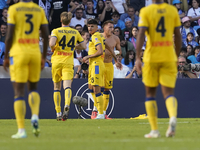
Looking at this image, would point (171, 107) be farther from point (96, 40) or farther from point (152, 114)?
point (96, 40)

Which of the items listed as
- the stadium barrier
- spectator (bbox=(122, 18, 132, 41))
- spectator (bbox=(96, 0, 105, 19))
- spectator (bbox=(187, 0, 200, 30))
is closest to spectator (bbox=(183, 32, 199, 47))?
spectator (bbox=(187, 0, 200, 30))

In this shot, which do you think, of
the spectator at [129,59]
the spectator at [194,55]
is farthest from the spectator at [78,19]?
the spectator at [194,55]

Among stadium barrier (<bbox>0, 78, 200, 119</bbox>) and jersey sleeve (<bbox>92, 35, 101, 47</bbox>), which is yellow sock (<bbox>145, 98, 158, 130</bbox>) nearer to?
jersey sleeve (<bbox>92, 35, 101, 47</bbox>)

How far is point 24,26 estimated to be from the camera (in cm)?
633

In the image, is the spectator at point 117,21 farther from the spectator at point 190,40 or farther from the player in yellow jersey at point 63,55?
the player in yellow jersey at point 63,55

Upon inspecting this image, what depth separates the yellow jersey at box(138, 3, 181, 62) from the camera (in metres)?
6.25

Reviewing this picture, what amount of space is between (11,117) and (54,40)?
12.5 ft

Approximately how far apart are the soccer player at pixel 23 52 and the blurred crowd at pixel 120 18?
8029 mm

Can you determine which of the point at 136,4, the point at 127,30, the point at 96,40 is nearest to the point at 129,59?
the point at 127,30

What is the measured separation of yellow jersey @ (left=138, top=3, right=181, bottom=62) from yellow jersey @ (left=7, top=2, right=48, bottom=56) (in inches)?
62.2

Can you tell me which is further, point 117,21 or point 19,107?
point 117,21

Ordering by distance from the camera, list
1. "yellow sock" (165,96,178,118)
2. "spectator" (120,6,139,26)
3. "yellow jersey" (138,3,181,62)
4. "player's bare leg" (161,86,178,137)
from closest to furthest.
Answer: "player's bare leg" (161,86,178,137) < "yellow sock" (165,96,178,118) < "yellow jersey" (138,3,181,62) < "spectator" (120,6,139,26)

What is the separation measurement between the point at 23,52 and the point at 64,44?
4.67m

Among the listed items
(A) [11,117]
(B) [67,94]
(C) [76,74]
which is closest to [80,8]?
(C) [76,74]
